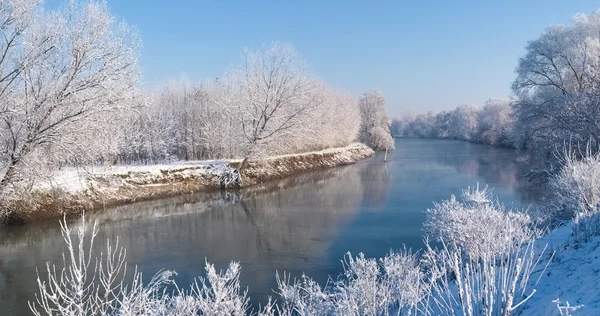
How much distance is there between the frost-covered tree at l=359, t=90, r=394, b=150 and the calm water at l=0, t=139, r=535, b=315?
3728cm

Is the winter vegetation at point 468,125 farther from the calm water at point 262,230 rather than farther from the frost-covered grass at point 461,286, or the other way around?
the frost-covered grass at point 461,286

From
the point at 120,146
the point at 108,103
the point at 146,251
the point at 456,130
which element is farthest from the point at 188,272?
the point at 456,130

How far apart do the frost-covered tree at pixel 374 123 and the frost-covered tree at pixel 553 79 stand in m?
35.0

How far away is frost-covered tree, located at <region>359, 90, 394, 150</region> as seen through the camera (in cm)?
6419

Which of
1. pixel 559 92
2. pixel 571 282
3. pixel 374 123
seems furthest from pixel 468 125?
pixel 571 282

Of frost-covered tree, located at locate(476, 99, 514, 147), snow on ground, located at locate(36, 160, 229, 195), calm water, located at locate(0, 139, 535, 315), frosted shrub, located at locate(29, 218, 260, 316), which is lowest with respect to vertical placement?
calm water, located at locate(0, 139, 535, 315)

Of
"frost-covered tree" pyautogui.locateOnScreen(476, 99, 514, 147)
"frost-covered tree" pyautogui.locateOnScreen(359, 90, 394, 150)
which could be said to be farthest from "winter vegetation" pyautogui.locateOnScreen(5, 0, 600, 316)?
"frost-covered tree" pyautogui.locateOnScreen(476, 99, 514, 147)

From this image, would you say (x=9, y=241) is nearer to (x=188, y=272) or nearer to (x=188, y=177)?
(x=188, y=272)

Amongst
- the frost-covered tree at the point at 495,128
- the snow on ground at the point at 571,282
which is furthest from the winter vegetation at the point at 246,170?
the frost-covered tree at the point at 495,128

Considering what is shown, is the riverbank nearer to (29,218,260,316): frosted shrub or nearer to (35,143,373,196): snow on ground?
(35,143,373,196): snow on ground

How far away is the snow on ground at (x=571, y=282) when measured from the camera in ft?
13.7

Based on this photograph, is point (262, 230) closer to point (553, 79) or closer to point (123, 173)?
point (123, 173)

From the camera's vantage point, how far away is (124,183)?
23.3 m

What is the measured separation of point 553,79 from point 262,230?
865 inches
